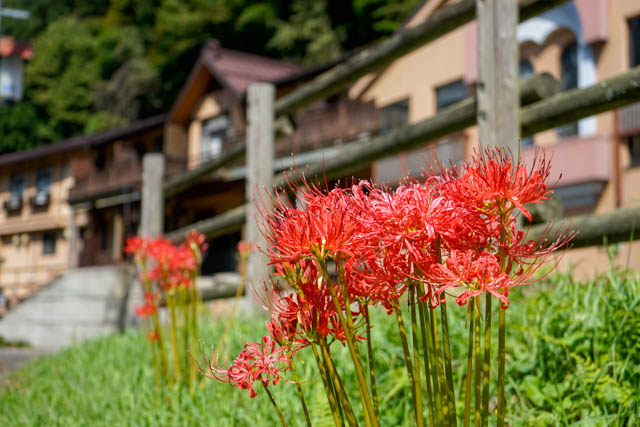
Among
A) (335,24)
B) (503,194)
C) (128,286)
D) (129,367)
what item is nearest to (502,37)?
(503,194)

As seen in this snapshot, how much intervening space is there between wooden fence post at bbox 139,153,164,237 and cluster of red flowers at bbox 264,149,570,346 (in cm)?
565

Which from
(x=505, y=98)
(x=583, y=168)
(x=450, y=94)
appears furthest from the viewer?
(x=450, y=94)

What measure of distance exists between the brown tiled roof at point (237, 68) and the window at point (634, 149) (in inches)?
514

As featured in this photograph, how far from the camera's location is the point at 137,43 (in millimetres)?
40719

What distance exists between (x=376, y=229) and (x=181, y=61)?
35.9 metres

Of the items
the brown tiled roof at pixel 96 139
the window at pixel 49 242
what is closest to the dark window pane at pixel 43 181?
the brown tiled roof at pixel 96 139

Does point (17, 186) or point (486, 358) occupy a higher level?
point (17, 186)

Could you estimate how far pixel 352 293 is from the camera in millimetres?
1359

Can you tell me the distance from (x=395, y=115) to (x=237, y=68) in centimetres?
944

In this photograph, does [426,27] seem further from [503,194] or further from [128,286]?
[128,286]

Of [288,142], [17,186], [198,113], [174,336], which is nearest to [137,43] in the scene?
[17,186]

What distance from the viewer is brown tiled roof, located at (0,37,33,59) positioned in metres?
11.7

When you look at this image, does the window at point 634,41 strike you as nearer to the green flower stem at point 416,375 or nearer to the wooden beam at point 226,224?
the wooden beam at point 226,224

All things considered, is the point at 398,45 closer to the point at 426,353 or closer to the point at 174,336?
the point at 174,336
